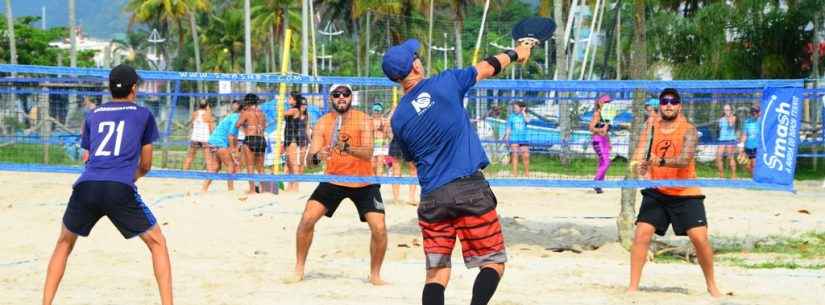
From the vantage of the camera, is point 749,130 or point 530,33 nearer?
point 530,33

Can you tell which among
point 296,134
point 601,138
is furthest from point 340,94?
point 296,134

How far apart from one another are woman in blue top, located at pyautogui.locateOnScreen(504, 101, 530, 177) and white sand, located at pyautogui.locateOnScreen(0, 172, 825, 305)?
749 millimetres

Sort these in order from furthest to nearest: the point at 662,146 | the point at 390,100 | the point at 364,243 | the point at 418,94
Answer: the point at 390,100
the point at 364,243
the point at 662,146
the point at 418,94

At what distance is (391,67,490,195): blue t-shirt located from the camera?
6.43m

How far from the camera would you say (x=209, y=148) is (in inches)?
647

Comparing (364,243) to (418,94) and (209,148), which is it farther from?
(418,94)

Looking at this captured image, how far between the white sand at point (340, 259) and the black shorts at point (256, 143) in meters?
0.67

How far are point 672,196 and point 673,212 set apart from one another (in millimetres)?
111

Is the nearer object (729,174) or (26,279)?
(26,279)

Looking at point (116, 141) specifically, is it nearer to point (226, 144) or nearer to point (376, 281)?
point (376, 281)

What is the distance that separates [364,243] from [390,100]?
162 inches

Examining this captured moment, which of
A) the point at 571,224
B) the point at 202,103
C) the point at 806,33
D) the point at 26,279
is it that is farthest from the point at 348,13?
the point at 26,279

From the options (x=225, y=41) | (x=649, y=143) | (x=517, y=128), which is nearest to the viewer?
(x=649, y=143)

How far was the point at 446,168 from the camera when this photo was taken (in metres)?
6.50
